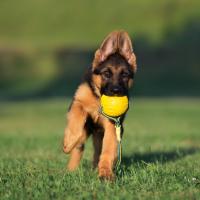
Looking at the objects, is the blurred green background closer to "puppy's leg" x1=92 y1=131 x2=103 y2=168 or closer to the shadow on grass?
the shadow on grass

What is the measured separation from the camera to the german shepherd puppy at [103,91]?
26.5 feet

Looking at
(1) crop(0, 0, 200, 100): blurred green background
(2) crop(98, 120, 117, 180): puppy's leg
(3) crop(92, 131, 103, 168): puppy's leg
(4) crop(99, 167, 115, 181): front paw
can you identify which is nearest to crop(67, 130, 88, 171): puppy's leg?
(3) crop(92, 131, 103, 168): puppy's leg

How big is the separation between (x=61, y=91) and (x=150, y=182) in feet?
171

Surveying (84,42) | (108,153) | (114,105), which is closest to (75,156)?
(108,153)

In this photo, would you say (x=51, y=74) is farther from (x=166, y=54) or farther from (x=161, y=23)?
(x=161, y=23)

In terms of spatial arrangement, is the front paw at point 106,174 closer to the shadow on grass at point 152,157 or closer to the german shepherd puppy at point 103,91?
the german shepherd puppy at point 103,91

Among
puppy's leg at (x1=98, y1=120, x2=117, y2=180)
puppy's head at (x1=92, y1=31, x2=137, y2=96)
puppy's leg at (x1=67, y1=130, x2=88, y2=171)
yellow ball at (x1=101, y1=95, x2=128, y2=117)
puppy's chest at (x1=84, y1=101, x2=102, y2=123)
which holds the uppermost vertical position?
puppy's head at (x1=92, y1=31, x2=137, y2=96)

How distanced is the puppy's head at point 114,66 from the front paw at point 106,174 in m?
0.91

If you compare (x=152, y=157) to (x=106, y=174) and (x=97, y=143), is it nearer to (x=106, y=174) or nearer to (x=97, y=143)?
(x=97, y=143)

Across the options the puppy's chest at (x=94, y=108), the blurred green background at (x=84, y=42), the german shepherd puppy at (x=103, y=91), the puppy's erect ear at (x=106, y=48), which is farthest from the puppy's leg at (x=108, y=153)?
the blurred green background at (x=84, y=42)

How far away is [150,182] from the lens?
7082 millimetres

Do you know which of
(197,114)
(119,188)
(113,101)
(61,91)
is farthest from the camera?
(61,91)

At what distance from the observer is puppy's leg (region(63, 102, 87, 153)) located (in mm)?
8336

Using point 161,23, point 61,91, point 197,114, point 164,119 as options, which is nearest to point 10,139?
point 164,119
